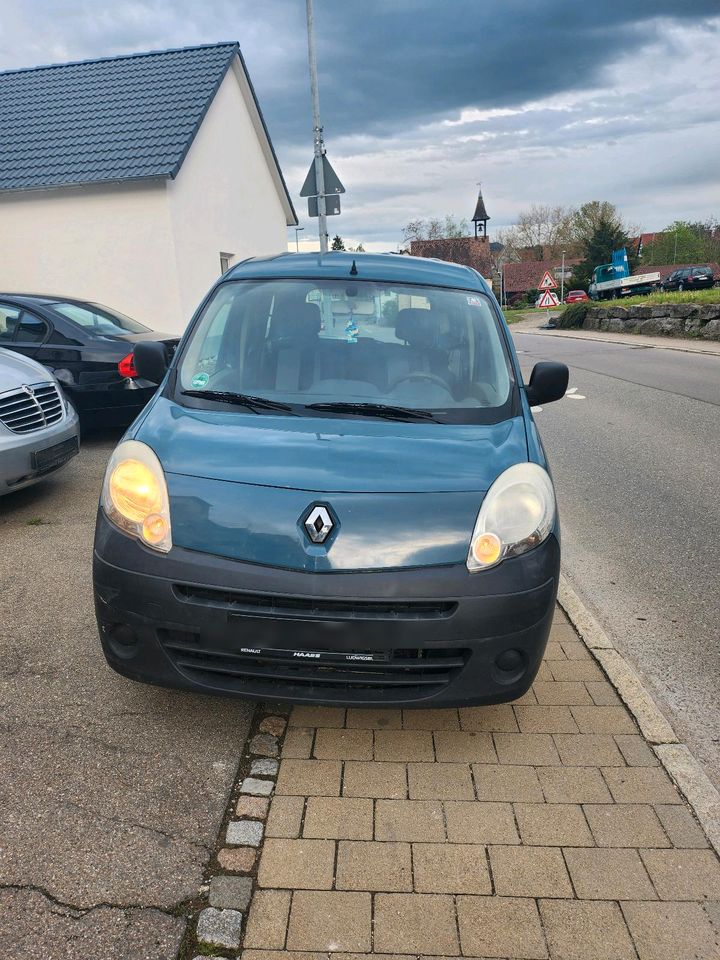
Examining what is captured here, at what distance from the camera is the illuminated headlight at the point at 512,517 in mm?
2777

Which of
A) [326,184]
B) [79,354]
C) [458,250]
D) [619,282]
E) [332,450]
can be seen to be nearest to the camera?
[332,450]

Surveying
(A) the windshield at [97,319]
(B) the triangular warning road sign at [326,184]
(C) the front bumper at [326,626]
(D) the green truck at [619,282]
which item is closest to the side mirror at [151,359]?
(C) the front bumper at [326,626]

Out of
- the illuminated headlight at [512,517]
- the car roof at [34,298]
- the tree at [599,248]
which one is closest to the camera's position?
the illuminated headlight at [512,517]

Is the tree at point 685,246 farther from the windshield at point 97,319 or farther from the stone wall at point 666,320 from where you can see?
the windshield at point 97,319

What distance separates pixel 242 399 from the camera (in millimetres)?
3545

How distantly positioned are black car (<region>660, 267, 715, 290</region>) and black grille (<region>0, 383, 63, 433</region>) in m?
43.5

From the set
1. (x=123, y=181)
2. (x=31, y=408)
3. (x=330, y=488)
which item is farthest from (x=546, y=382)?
(x=123, y=181)

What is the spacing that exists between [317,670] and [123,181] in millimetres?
12973

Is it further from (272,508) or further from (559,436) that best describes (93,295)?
(272,508)

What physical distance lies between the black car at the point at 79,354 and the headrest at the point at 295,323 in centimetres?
408

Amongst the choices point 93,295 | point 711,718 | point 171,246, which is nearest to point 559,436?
point 711,718

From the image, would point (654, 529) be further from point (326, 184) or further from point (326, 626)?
point (326, 184)

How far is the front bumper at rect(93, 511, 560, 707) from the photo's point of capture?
2664mm

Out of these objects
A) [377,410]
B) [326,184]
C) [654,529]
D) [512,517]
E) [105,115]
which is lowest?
[654,529]
